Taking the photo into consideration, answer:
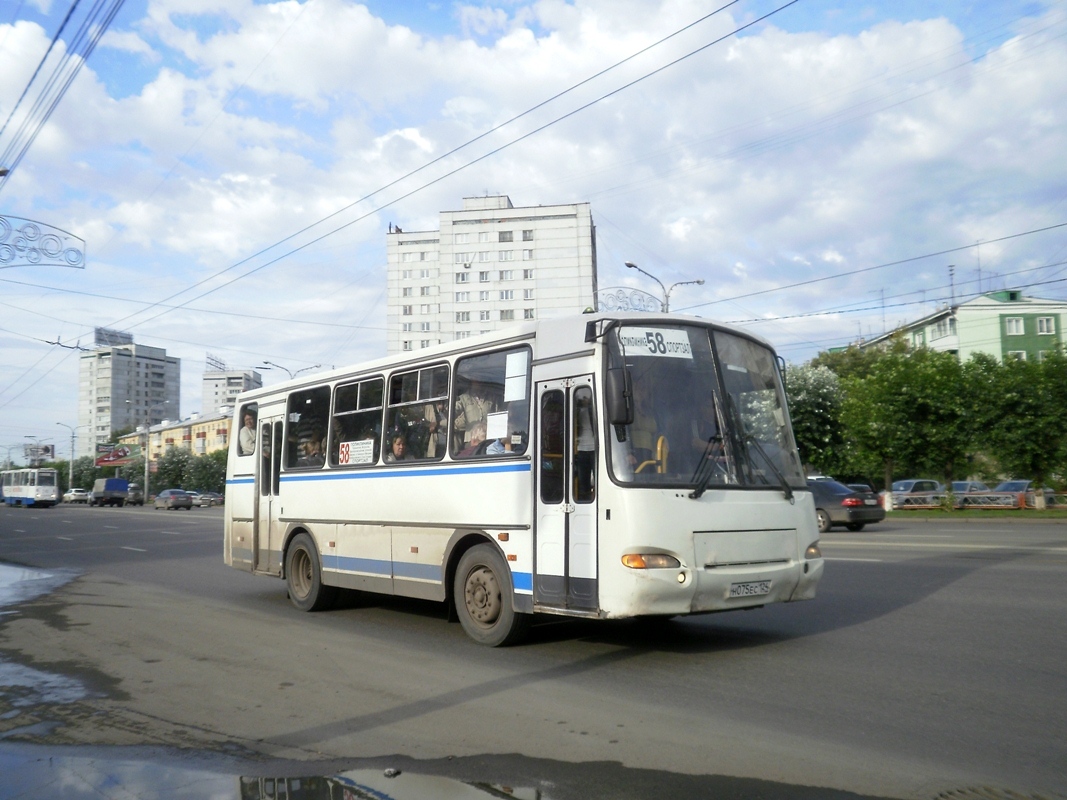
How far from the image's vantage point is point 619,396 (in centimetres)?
765

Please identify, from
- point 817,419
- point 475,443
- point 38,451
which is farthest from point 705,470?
point 38,451

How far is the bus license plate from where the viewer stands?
794 centimetres

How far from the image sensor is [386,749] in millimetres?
5684

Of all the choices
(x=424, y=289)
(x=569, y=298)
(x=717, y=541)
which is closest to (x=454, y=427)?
(x=717, y=541)

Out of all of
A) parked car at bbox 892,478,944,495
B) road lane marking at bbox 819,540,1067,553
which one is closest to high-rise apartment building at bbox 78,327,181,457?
parked car at bbox 892,478,944,495

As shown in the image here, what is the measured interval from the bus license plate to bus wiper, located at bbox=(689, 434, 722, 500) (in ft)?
2.81

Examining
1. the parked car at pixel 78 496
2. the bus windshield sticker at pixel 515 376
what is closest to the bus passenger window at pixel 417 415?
the bus windshield sticker at pixel 515 376

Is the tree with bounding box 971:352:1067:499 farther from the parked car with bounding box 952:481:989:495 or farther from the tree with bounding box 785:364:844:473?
the tree with bounding box 785:364:844:473

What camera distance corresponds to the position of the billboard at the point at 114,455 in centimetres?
11754

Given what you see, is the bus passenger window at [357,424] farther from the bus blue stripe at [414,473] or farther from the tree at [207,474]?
the tree at [207,474]

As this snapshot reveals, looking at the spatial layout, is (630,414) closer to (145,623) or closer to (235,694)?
(235,694)

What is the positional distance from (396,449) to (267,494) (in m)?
3.68

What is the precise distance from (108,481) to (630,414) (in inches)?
3406

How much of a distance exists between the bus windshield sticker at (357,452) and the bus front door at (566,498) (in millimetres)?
3267
